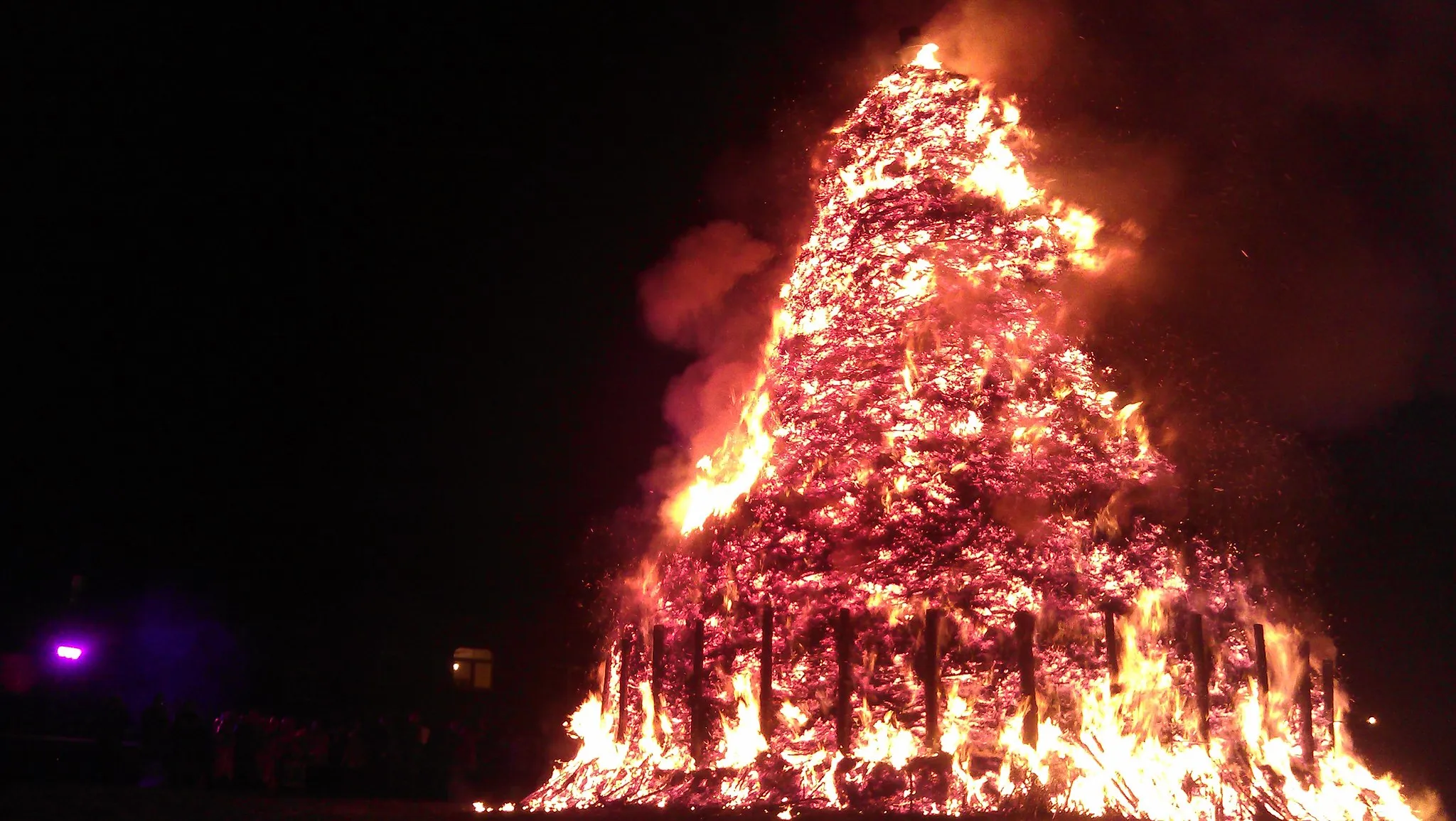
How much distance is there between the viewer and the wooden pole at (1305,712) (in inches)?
400

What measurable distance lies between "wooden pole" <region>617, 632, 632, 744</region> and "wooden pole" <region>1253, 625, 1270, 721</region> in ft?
20.1

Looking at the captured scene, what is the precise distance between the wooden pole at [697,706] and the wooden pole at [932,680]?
2189 millimetres

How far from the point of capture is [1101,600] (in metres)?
10.0

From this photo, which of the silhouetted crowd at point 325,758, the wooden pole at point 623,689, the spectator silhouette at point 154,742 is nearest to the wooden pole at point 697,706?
the wooden pole at point 623,689

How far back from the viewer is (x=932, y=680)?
31.8ft

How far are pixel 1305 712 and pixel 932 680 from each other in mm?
3581

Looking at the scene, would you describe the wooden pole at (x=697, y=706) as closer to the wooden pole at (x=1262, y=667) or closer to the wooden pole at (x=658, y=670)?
the wooden pole at (x=658, y=670)

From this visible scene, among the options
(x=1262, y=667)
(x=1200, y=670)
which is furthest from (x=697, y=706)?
(x=1262, y=667)

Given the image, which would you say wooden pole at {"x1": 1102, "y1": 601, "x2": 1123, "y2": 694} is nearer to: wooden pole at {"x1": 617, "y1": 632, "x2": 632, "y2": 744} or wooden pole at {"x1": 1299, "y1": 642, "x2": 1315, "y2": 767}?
wooden pole at {"x1": 1299, "y1": 642, "x2": 1315, "y2": 767}

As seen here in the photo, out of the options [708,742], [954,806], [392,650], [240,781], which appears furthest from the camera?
[392,650]

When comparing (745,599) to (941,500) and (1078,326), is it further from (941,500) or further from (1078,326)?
(1078,326)

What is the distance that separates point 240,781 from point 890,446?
10.9 m

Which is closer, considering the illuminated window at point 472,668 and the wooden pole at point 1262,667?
the wooden pole at point 1262,667

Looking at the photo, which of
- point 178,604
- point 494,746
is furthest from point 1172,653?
point 178,604
